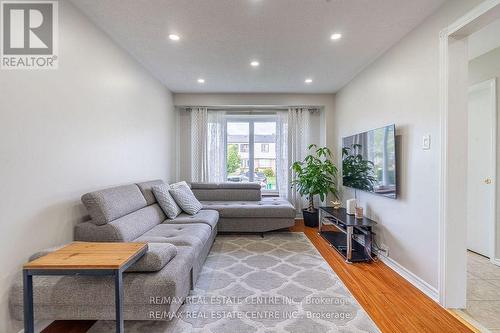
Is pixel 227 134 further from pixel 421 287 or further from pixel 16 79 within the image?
pixel 421 287

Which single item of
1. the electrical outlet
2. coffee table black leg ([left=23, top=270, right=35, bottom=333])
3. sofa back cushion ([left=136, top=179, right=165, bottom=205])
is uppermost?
sofa back cushion ([left=136, top=179, right=165, bottom=205])

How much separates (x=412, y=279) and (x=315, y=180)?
7.23 feet

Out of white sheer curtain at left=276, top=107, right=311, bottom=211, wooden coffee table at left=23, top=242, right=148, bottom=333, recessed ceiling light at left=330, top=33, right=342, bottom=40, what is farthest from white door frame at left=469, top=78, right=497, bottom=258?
wooden coffee table at left=23, top=242, right=148, bottom=333

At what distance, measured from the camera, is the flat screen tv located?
2664 mm

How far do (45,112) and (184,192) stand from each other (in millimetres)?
2045

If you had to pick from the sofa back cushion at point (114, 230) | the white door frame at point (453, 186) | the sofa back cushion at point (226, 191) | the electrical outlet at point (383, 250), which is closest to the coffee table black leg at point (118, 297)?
the sofa back cushion at point (114, 230)

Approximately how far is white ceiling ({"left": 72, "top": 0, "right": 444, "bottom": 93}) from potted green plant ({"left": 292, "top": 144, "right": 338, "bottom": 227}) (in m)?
1.59

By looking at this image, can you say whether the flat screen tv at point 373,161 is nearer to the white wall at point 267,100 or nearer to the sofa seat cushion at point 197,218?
the white wall at point 267,100

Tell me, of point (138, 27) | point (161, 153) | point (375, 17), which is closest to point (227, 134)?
point (161, 153)

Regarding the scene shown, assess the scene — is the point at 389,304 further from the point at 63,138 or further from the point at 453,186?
the point at 63,138

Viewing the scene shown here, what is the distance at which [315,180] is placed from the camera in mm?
4363

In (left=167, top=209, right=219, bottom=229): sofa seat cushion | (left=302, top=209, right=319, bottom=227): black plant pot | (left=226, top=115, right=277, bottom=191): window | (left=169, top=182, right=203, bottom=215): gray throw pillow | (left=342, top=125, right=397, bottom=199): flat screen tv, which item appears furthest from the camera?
(left=226, top=115, right=277, bottom=191): window

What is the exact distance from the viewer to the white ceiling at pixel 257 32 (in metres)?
2.08

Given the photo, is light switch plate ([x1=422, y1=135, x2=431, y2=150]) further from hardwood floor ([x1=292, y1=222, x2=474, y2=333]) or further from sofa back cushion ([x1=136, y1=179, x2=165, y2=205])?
sofa back cushion ([x1=136, y1=179, x2=165, y2=205])
